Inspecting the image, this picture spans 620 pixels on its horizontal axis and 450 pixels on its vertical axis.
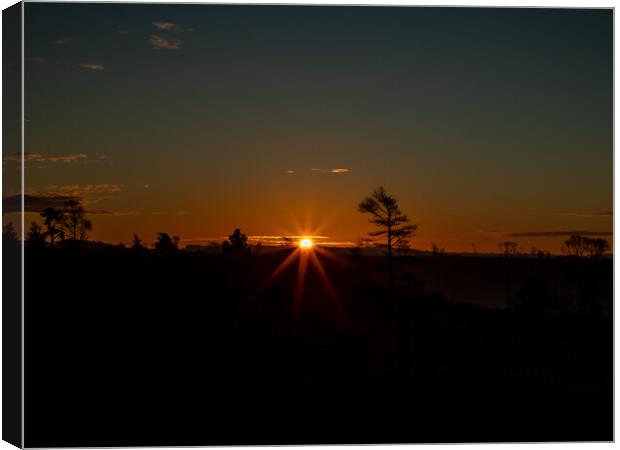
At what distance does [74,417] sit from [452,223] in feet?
12.9

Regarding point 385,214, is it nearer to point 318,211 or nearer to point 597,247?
point 318,211

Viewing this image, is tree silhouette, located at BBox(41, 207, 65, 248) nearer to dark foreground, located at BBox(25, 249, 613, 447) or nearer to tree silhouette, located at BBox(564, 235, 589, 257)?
dark foreground, located at BBox(25, 249, 613, 447)

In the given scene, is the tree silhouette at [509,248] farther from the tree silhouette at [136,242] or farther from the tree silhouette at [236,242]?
the tree silhouette at [136,242]

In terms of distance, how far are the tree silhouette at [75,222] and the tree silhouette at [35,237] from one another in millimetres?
225

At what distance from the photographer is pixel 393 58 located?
10.4m

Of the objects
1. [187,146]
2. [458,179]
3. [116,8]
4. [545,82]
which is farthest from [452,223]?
[116,8]

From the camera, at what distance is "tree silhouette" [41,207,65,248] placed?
9.71m

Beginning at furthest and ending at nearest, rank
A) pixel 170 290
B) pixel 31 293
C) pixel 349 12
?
1. pixel 170 290
2. pixel 349 12
3. pixel 31 293

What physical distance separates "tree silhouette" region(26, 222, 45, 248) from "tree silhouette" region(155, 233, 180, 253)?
3.43 ft

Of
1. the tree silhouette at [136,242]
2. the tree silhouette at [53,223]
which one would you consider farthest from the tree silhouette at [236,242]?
the tree silhouette at [53,223]

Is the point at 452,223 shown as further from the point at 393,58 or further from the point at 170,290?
the point at 170,290

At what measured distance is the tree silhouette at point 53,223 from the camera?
971cm

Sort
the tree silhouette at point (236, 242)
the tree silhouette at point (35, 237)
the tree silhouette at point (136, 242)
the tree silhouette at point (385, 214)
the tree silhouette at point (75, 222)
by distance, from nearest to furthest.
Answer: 1. the tree silhouette at point (35, 237)
2. the tree silhouette at point (75, 222)
3. the tree silhouette at point (136, 242)
4. the tree silhouette at point (385, 214)
5. the tree silhouette at point (236, 242)

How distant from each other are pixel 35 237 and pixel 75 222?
395 mm
